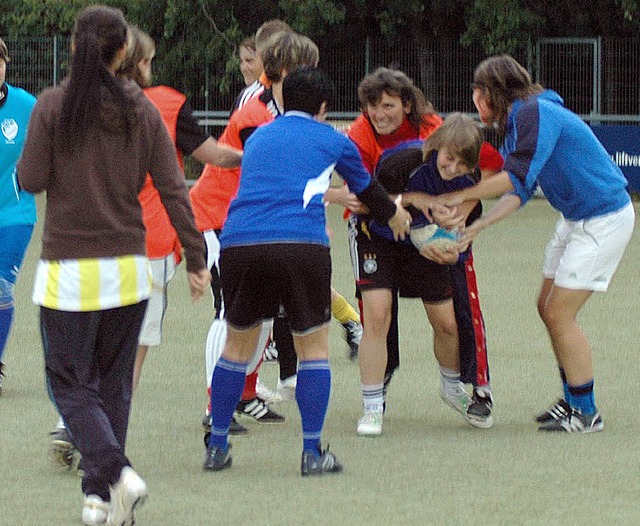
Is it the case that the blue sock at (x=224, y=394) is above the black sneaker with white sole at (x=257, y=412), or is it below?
above

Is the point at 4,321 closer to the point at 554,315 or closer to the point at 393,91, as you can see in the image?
the point at 393,91

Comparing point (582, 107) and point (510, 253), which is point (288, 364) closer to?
point (510, 253)

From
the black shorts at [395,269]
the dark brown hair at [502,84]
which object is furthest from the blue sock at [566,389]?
A: the dark brown hair at [502,84]

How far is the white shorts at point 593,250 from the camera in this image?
681 cm

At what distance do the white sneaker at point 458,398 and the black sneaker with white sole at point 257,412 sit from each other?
77cm

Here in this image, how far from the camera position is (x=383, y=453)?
643cm

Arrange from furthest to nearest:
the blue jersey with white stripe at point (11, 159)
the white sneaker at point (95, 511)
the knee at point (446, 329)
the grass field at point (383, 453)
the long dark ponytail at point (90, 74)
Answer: the blue jersey with white stripe at point (11, 159)
the knee at point (446, 329)
the grass field at point (383, 453)
the white sneaker at point (95, 511)
the long dark ponytail at point (90, 74)

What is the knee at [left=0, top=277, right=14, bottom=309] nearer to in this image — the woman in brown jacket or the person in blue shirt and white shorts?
the person in blue shirt and white shorts

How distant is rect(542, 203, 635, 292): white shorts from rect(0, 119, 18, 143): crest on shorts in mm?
2718

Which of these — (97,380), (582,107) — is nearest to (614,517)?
(97,380)

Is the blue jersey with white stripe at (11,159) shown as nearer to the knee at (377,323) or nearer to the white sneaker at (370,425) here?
the knee at (377,323)

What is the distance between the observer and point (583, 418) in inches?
270

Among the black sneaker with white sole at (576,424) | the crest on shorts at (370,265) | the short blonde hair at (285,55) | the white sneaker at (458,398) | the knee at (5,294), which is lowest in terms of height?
the black sneaker with white sole at (576,424)

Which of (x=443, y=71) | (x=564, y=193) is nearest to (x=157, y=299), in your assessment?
(x=564, y=193)
